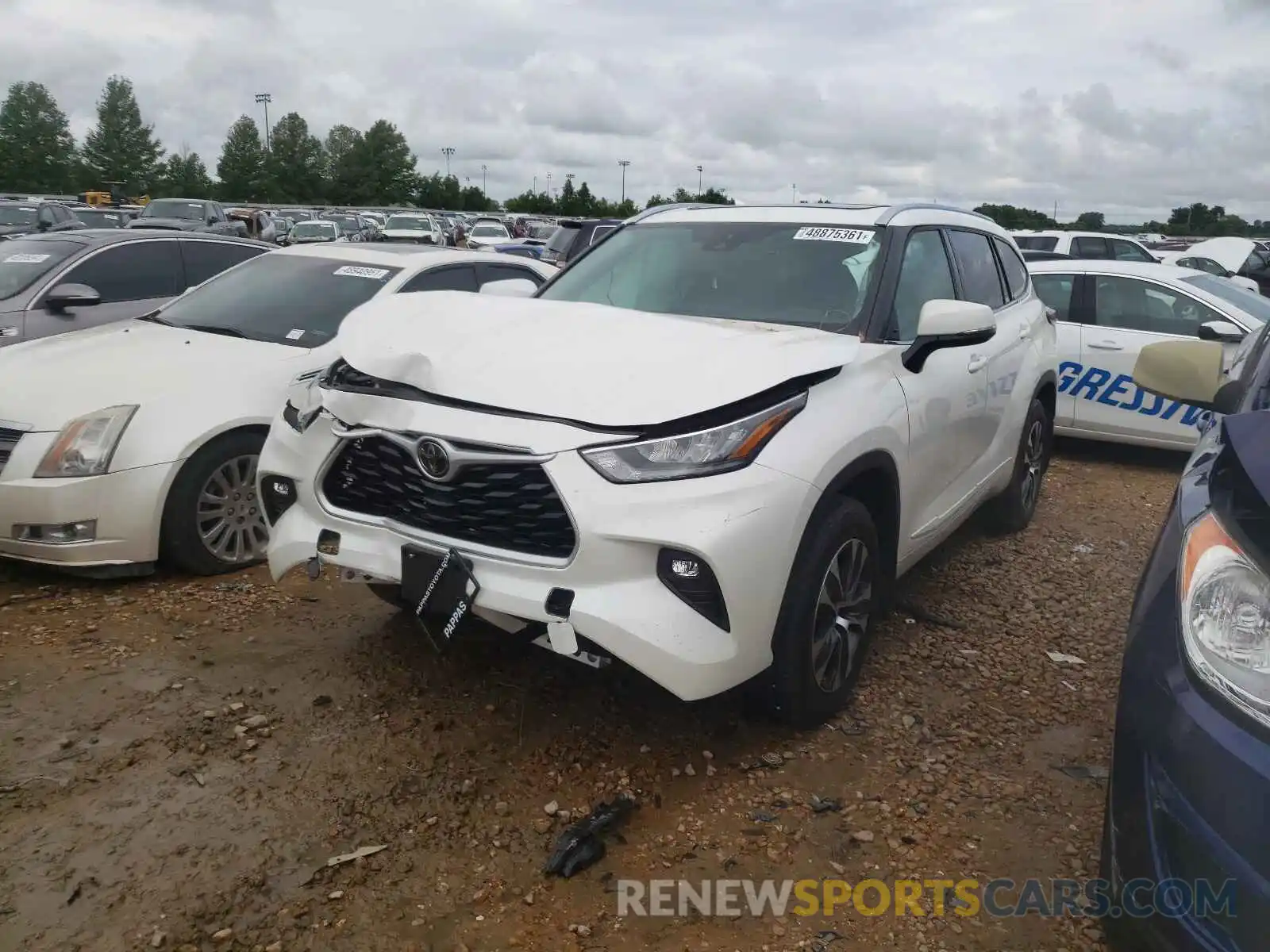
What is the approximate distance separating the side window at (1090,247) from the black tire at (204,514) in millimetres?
13957

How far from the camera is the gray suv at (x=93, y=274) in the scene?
6188mm

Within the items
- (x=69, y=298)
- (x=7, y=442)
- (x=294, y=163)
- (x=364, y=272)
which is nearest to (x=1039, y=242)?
(x=364, y=272)

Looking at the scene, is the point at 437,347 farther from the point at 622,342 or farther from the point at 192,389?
the point at 192,389

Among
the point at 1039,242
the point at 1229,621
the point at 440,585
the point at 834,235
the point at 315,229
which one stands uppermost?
the point at 315,229

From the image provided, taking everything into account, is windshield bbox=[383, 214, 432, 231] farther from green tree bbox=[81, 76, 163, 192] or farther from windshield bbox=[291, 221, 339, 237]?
green tree bbox=[81, 76, 163, 192]

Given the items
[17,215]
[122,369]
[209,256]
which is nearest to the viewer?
[122,369]

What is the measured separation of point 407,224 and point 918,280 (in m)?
27.4

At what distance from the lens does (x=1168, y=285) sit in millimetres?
7531

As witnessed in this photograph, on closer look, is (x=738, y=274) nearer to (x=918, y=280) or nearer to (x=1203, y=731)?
(x=918, y=280)

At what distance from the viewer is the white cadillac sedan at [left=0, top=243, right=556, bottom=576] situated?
13.5ft

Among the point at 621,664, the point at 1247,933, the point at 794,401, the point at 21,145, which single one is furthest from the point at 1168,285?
the point at 21,145

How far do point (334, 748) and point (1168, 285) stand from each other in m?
7.20

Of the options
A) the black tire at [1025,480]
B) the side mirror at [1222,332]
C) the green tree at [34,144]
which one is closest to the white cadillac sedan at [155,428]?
the black tire at [1025,480]

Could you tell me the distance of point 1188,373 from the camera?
10.8ft
